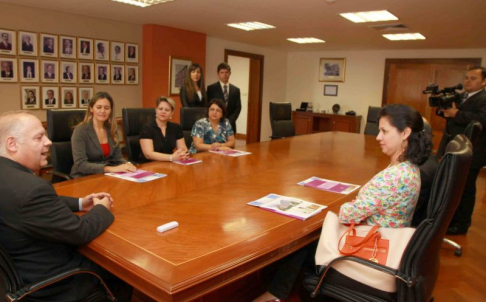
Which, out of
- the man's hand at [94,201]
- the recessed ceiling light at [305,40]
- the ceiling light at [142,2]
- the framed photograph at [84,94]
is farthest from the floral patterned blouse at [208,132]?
the recessed ceiling light at [305,40]

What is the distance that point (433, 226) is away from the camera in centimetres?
128

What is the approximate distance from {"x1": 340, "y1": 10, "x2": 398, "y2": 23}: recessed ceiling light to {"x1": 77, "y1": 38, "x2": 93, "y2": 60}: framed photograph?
346 cm

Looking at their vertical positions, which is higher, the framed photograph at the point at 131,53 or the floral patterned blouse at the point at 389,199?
the framed photograph at the point at 131,53

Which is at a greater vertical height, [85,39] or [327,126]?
[85,39]

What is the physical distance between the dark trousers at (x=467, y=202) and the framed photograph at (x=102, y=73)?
4.79 m

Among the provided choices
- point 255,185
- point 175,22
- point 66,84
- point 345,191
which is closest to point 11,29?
point 66,84

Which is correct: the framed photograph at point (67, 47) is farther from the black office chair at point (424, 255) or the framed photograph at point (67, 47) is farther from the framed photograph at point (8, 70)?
the black office chair at point (424, 255)

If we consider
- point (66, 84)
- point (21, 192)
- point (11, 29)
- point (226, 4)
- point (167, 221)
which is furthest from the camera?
point (66, 84)

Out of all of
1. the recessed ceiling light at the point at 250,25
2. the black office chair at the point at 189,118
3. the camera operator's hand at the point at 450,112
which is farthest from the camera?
the recessed ceiling light at the point at 250,25

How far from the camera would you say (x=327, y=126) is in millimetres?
8500

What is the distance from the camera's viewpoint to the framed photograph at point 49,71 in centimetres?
488

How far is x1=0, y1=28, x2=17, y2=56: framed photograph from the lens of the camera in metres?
4.45

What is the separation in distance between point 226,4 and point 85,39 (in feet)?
7.45

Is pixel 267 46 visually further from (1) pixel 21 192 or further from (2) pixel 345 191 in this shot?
(1) pixel 21 192
